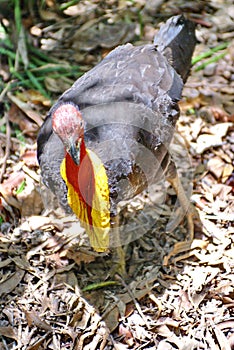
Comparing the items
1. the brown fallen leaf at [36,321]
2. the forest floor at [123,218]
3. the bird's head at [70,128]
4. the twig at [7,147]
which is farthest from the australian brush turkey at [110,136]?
the twig at [7,147]

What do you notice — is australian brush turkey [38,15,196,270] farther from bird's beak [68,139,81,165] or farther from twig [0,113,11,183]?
twig [0,113,11,183]

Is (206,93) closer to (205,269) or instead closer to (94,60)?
(94,60)

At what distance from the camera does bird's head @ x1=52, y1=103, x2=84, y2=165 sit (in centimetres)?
391

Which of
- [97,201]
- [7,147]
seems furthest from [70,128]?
[7,147]

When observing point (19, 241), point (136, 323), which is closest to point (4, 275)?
point (19, 241)

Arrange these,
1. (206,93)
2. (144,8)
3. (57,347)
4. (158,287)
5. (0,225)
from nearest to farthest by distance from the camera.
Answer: (57,347) < (158,287) < (0,225) < (206,93) < (144,8)

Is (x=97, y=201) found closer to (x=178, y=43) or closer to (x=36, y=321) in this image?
(x=36, y=321)

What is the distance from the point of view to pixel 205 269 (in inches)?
186

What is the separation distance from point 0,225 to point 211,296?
1.70 m

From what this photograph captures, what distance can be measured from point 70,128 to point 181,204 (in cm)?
148

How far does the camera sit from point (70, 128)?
155 inches

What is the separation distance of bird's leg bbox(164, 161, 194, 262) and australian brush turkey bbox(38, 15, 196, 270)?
0.03m

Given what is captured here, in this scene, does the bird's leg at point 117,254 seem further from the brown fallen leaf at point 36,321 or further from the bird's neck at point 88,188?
the brown fallen leaf at point 36,321

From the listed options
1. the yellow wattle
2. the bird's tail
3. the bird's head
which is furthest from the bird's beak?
the bird's tail
